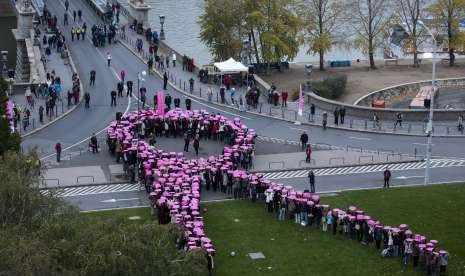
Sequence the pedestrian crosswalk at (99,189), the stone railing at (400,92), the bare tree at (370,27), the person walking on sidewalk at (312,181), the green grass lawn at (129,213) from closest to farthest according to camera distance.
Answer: the green grass lawn at (129,213) → the person walking on sidewalk at (312,181) → the pedestrian crosswalk at (99,189) → the stone railing at (400,92) → the bare tree at (370,27)

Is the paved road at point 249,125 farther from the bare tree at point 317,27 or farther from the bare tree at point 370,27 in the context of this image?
the bare tree at point 370,27

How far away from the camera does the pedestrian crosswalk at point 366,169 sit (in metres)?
49.0

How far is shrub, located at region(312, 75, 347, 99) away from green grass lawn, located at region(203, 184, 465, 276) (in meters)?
22.6

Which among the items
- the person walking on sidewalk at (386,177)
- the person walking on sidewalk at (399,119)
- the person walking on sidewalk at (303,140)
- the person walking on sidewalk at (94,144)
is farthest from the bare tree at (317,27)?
the person walking on sidewalk at (386,177)

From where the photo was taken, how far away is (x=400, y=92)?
72.7 meters

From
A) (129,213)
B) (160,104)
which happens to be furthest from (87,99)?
(129,213)

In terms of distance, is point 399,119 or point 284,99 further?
point 284,99

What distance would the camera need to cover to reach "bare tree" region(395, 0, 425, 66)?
263ft

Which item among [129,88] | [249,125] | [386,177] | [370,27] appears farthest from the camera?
[370,27]

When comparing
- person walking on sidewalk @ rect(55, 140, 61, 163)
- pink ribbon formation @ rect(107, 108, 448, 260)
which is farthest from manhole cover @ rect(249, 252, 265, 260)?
person walking on sidewalk @ rect(55, 140, 61, 163)

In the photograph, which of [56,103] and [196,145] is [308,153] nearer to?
[196,145]

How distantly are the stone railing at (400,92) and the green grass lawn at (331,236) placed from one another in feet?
79.8

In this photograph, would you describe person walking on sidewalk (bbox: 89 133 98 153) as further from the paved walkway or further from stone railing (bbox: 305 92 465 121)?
stone railing (bbox: 305 92 465 121)

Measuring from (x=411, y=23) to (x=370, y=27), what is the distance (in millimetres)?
4661
